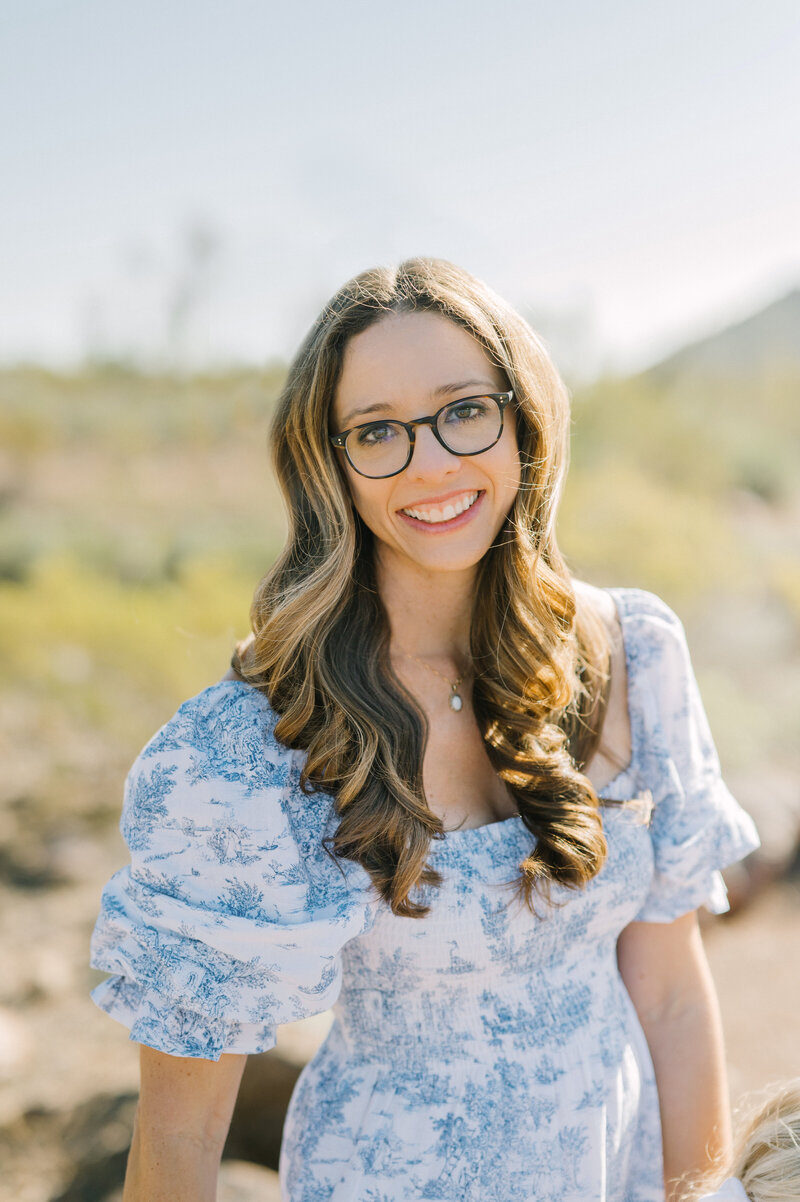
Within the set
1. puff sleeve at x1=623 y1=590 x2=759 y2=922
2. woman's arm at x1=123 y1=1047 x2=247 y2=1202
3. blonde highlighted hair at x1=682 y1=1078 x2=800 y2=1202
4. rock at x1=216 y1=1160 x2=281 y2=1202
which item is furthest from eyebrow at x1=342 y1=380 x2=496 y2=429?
rock at x1=216 y1=1160 x2=281 y2=1202

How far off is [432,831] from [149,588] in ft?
26.3

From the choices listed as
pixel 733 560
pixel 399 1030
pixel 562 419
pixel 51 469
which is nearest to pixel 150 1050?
pixel 399 1030

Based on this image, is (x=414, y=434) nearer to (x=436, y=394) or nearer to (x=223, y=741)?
(x=436, y=394)

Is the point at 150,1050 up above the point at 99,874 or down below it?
above

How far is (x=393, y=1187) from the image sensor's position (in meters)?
1.40

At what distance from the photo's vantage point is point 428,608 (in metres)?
1.68

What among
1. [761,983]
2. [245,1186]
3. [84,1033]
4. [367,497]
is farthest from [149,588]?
[367,497]

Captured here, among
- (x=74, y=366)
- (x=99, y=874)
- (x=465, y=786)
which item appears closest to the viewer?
(x=465, y=786)

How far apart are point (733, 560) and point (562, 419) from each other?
8.82m

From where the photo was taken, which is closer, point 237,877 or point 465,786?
point 237,877

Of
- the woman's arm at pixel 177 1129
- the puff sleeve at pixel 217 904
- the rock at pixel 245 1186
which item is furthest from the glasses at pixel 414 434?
the rock at pixel 245 1186

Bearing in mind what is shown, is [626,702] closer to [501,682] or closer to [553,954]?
[501,682]

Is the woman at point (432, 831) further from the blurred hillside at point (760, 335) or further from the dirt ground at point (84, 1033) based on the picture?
the blurred hillside at point (760, 335)

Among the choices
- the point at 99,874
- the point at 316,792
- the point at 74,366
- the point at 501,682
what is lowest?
the point at 99,874
